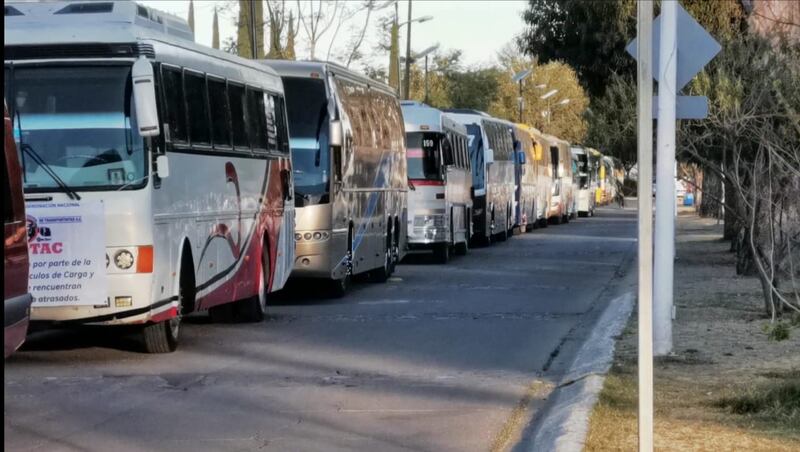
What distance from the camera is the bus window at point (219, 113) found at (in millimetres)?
15445

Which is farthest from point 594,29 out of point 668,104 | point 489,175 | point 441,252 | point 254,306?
point 668,104

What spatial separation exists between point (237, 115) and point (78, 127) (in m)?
3.61

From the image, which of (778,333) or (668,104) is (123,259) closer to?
(668,104)

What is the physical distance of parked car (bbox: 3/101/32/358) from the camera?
831cm

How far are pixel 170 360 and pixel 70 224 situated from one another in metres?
1.74


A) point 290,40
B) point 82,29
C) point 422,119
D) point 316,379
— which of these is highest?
point 290,40

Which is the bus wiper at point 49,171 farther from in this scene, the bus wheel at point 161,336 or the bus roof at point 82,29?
the bus wheel at point 161,336

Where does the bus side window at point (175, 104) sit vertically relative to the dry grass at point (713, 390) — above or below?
above

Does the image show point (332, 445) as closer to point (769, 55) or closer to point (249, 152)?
point (249, 152)

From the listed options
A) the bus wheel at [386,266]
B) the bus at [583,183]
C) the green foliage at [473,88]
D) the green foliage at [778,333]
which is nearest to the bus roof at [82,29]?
the green foliage at [778,333]

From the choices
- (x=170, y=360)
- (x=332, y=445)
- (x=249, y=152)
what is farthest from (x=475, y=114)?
(x=332, y=445)

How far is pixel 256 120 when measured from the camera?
17.3 meters

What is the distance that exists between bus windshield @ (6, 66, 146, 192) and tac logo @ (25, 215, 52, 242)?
0.95 ft

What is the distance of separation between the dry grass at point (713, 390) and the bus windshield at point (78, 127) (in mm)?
4537
